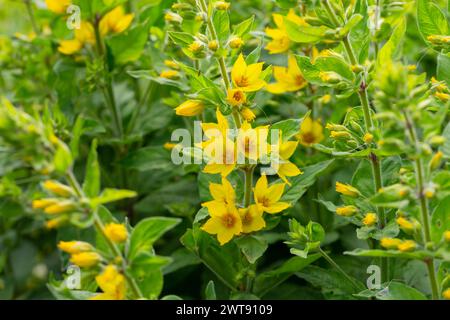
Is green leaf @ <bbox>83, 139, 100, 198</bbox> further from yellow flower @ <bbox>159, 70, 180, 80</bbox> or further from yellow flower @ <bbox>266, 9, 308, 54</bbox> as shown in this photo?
yellow flower @ <bbox>266, 9, 308, 54</bbox>

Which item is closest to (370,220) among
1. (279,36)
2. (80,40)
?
(279,36)

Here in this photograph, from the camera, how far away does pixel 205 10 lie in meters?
1.37

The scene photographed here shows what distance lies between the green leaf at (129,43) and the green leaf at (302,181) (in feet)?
2.34

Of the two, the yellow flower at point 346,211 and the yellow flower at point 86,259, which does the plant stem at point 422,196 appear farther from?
the yellow flower at point 86,259

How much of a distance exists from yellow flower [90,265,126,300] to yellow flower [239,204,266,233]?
13.2 inches

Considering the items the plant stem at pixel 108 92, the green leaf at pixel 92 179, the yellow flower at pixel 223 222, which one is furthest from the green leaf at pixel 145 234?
the plant stem at pixel 108 92

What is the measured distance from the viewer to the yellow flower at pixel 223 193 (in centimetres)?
138

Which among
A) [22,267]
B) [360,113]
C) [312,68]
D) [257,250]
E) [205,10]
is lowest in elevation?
[22,267]

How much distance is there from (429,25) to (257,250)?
0.66 m

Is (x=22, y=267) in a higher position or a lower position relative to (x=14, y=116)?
lower

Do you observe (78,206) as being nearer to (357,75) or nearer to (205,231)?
(205,231)

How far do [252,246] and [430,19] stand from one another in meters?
0.67

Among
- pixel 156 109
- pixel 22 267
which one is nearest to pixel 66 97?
pixel 156 109

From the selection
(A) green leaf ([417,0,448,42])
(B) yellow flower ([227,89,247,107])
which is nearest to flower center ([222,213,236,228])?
(B) yellow flower ([227,89,247,107])
